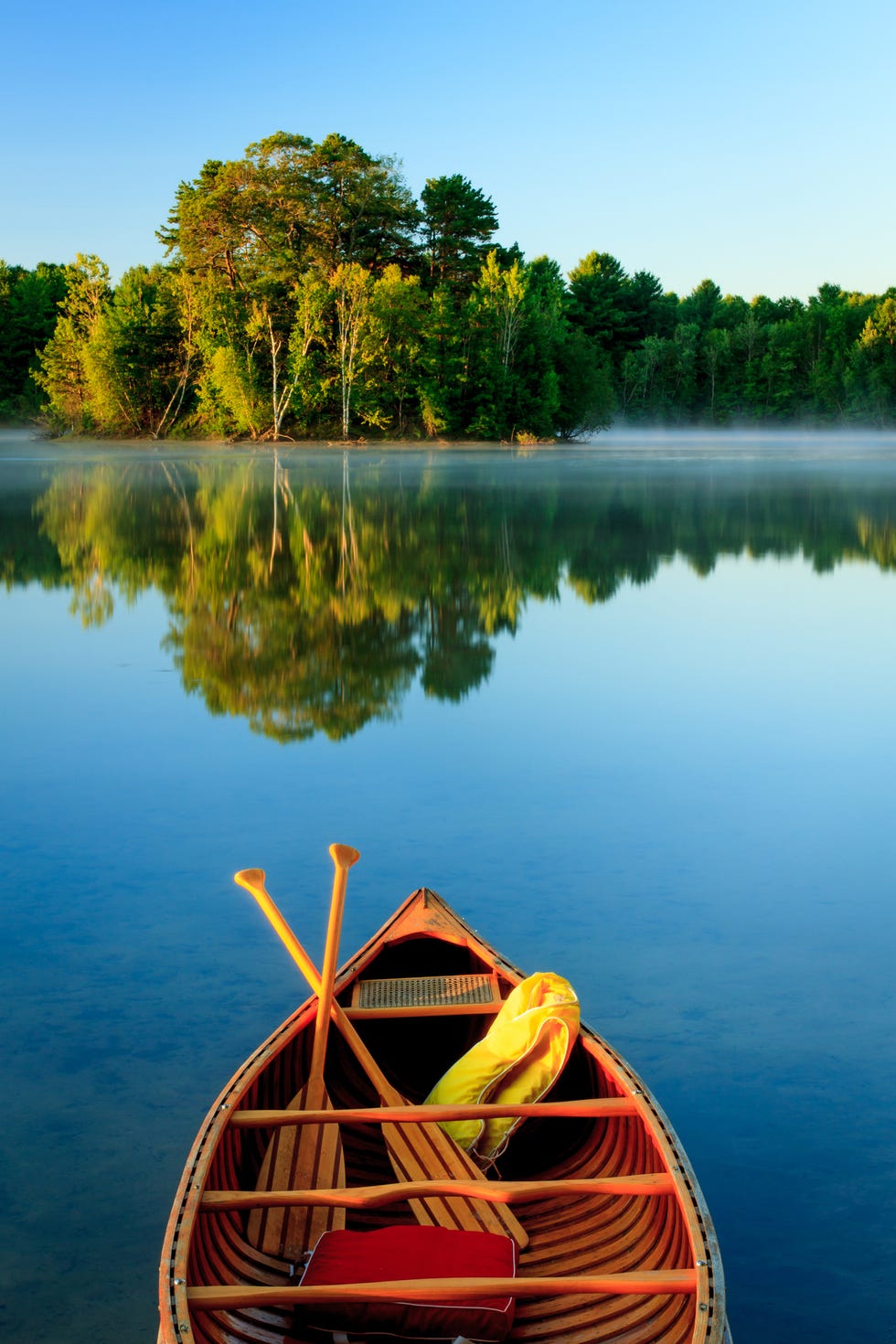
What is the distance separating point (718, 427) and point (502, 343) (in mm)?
41252

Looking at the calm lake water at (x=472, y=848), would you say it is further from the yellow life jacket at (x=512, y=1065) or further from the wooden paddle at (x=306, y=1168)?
the yellow life jacket at (x=512, y=1065)

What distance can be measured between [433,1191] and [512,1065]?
0.65 metres

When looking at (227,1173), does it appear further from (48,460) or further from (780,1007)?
(48,460)

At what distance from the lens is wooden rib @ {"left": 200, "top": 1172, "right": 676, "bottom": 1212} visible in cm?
287

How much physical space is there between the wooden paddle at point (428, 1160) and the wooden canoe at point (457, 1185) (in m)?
0.02

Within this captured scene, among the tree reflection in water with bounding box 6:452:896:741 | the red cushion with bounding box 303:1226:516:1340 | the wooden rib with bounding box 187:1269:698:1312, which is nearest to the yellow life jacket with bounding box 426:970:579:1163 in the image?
the red cushion with bounding box 303:1226:516:1340

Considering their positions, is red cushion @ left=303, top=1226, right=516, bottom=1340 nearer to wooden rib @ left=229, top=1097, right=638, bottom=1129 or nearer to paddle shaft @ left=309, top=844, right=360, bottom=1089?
Answer: wooden rib @ left=229, top=1097, right=638, bottom=1129

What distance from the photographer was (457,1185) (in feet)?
9.89

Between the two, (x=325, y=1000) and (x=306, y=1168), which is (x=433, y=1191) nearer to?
(x=306, y=1168)

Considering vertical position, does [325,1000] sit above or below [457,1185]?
above

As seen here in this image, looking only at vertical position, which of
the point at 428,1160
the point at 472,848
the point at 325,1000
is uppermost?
the point at 325,1000

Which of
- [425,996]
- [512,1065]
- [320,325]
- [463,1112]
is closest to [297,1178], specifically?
[463,1112]

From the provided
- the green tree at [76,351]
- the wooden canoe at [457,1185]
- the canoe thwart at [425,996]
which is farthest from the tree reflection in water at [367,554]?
the green tree at [76,351]

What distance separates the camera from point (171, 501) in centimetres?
2752
